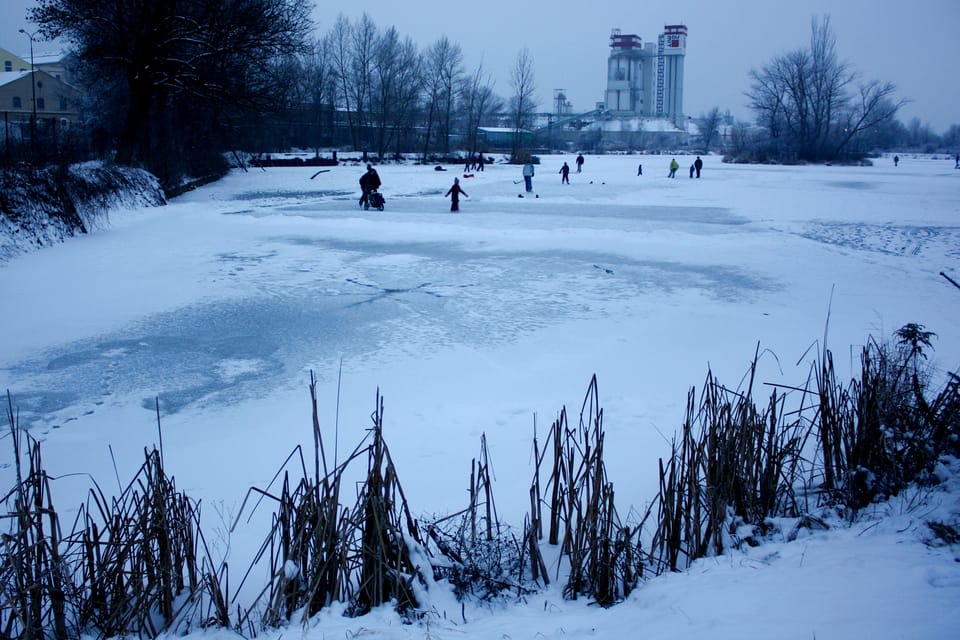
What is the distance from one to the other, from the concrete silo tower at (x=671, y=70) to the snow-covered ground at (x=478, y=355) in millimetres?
176585

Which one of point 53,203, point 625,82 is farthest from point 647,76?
point 53,203

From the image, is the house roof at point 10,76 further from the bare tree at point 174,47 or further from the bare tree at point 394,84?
the bare tree at point 174,47

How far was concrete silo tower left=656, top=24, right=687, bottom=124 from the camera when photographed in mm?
183500

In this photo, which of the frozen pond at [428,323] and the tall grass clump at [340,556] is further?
the frozen pond at [428,323]

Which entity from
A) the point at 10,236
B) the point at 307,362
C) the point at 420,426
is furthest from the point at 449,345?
the point at 10,236

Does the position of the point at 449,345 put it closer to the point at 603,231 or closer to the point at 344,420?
the point at 344,420

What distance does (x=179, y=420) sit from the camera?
630 cm

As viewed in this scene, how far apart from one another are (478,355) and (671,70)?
193 metres

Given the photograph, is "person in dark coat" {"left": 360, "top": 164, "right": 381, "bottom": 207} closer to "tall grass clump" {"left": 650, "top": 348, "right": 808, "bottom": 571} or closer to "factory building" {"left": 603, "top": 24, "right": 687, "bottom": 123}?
"tall grass clump" {"left": 650, "top": 348, "right": 808, "bottom": 571}

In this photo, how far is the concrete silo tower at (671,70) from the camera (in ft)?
602

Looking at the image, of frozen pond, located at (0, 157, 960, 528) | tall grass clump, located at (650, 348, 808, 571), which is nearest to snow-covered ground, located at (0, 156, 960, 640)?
frozen pond, located at (0, 157, 960, 528)

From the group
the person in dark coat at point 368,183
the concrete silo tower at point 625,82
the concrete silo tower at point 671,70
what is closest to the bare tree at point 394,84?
the person in dark coat at point 368,183

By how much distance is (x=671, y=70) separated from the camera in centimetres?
18500

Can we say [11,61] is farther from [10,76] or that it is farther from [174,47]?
[174,47]
